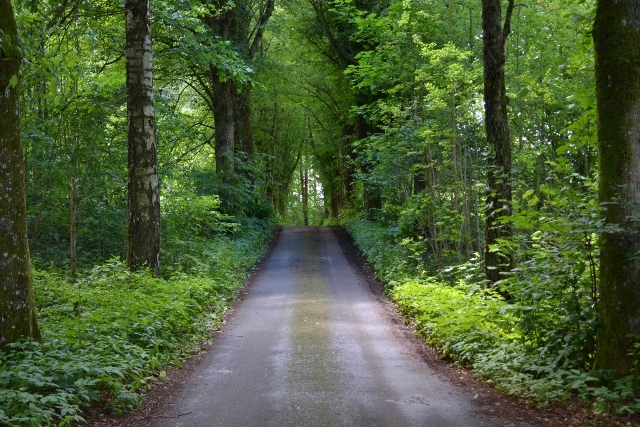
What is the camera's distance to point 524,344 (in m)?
7.12

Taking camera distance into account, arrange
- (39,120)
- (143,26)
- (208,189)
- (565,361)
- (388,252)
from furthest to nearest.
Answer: (208,189) < (388,252) < (39,120) < (143,26) < (565,361)

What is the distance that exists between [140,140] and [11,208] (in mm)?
5613

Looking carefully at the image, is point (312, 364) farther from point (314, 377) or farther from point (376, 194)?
point (376, 194)

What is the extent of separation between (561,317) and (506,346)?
3.11 feet

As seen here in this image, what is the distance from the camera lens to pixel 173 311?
940 cm

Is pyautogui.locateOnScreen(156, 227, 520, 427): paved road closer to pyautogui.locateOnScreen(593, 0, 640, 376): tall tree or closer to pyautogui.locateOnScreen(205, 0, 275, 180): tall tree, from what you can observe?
pyautogui.locateOnScreen(593, 0, 640, 376): tall tree

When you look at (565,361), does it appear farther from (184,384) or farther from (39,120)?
(39,120)

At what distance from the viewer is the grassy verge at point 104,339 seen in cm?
527

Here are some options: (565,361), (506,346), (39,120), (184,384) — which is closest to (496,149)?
(506,346)

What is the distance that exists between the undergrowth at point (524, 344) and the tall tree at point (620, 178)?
0.83 feet

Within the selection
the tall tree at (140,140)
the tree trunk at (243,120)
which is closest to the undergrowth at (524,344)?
the tall tree at (140,140)

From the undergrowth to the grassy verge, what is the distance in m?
4.09

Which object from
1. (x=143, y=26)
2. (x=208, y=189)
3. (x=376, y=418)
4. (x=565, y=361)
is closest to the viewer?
(x=376, y=418)

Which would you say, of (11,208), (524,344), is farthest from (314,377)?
(11,208)
